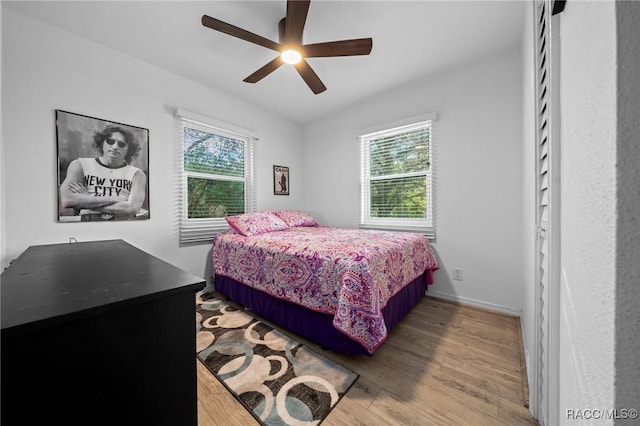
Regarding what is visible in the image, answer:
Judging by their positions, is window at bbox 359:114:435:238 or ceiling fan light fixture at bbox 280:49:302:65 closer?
ceiling fan light fixture at bbox 280:49:302:65

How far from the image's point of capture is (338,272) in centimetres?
153

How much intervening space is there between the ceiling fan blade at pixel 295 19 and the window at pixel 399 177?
1.61 meters

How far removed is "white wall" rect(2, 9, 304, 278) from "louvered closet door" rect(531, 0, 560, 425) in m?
2.92

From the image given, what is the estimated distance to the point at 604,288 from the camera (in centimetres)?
33

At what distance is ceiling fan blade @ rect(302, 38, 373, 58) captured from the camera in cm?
169

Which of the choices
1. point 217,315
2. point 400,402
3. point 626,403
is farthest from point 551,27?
point 217,315

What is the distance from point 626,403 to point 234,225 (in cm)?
260

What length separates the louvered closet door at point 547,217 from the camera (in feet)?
2.56

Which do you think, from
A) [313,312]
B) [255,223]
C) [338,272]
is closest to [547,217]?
[338,272]

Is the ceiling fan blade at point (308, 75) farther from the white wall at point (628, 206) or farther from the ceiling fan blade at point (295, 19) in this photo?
the white wall at point (628, 206)

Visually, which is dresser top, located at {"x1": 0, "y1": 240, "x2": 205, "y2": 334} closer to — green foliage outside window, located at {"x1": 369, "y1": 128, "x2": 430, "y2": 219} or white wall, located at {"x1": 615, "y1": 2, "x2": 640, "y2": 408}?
white wall, located at {"x1": 615, "y1": 2, "x2": 640, "y2": 408}

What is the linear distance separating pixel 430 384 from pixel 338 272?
31.6 inches

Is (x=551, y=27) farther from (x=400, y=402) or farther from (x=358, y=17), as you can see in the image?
(x=400, y=402)

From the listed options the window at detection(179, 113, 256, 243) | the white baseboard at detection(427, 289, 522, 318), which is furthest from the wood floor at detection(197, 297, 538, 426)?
the window at detection(179, 113, 256, 243)
